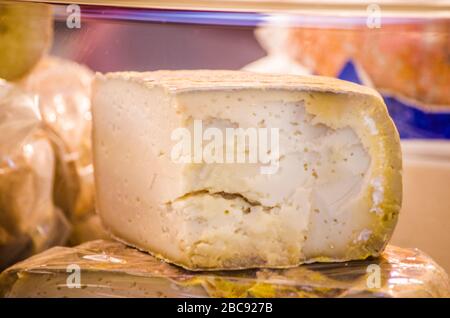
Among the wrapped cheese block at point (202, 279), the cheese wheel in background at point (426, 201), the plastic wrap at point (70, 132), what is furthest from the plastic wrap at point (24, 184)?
the cheese wheel in background at point (426, 201)

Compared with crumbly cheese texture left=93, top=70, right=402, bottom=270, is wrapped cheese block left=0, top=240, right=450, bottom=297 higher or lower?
lower

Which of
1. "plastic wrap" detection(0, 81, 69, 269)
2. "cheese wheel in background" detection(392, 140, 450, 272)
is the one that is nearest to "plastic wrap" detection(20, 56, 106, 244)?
"plastic wrap" detection(0, 81, 69, 269)

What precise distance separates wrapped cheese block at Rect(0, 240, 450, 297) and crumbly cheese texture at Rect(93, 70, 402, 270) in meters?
0.03

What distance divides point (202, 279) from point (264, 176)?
0.56ft

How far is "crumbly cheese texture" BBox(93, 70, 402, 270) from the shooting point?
37.7 inches

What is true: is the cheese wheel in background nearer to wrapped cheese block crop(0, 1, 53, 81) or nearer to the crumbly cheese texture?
the crumbly cheese texture

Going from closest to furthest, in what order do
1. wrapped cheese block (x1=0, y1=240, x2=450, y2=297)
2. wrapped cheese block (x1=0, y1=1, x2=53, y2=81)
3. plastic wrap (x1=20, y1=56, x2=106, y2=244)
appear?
wrapped cheese block (x1=0, y1=240, x2=450, y2=297) → wrapped cheese block (x1=0, y1=1, x2=53, y2=81) → plastic wrap (x1=20, y1=56, x2=106, y2=244)

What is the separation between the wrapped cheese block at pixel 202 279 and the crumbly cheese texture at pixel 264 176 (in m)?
0.03

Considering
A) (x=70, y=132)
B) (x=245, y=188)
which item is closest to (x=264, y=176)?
(x=245, y=188)

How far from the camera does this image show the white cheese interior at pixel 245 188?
95cm

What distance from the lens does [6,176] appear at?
117 cm

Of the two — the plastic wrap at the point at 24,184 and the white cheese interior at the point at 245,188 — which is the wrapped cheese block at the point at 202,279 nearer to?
the white cheese interior at the point at 245,188
